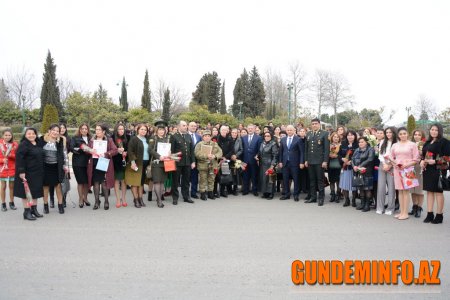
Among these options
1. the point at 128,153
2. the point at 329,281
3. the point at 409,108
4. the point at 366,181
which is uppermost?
the point at 409,108

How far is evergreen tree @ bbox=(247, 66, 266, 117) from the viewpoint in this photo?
5997cm

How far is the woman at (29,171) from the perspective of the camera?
7.23m

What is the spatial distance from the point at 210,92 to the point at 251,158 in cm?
4881

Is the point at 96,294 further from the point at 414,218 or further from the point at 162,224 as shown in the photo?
the point at 414,218

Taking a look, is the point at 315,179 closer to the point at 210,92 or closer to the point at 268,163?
the point at 268,163

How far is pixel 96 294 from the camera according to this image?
3914mm

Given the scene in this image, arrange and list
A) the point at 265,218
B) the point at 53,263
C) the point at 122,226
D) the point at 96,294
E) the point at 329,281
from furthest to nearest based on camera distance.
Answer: the point at 265,218 < the point at 122,226 < the point at 53,263 < the point at 329,281 < the point at 96,294

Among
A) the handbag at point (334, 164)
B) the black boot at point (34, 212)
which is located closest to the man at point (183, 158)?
the black boot at point (34, 212)

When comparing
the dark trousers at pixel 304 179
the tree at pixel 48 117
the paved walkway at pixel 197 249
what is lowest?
the paved walkway at pixel 197 249

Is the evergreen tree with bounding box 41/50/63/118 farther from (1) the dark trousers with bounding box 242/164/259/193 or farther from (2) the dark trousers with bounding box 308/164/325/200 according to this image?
(2) the dark trousers with bounding box 308/164/325/200

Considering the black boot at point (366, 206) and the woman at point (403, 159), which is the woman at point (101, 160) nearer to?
the black boot at point (366, 206)

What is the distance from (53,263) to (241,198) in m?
5.86

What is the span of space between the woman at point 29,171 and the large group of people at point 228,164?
0.02 metres

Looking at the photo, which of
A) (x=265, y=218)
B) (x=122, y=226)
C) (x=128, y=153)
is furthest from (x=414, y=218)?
(x=128, y=153)
